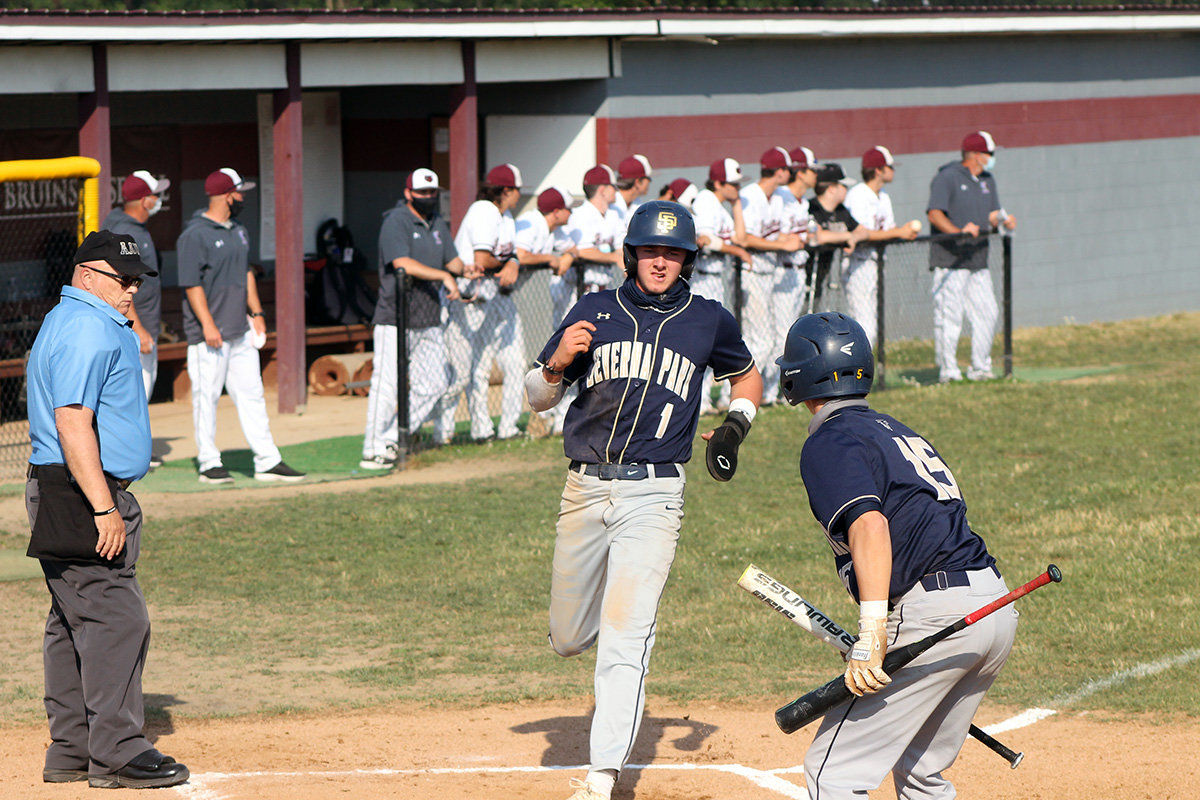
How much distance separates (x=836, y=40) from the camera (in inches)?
723

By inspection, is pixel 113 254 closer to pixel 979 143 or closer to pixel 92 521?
pixel 92 521

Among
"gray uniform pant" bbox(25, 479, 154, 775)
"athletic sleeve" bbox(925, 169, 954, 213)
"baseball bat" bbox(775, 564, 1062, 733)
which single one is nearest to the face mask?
"athletic sleeve" bbox(925, 169, 954, 213)

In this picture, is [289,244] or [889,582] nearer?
[889,582]

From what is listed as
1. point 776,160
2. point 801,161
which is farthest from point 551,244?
point 801,161

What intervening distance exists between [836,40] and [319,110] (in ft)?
19.9

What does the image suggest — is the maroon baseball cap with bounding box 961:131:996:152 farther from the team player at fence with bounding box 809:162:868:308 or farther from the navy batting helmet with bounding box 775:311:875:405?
the navy batting helmet with bounding box 775:311:875:405

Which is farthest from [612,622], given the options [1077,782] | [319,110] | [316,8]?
[319,110]

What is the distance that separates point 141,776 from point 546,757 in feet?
5.15

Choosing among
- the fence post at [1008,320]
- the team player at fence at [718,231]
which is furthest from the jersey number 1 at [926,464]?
the fence post at [1008,320]

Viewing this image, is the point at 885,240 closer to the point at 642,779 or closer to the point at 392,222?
the point at 392,222

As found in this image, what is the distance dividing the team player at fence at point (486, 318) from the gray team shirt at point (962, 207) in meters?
4.82

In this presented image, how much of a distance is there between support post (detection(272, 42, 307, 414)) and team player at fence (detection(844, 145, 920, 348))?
5.21m

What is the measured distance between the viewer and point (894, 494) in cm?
450

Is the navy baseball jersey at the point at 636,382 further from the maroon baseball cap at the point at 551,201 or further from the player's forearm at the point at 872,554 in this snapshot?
the maroon baseball cap at the point at 551,201
